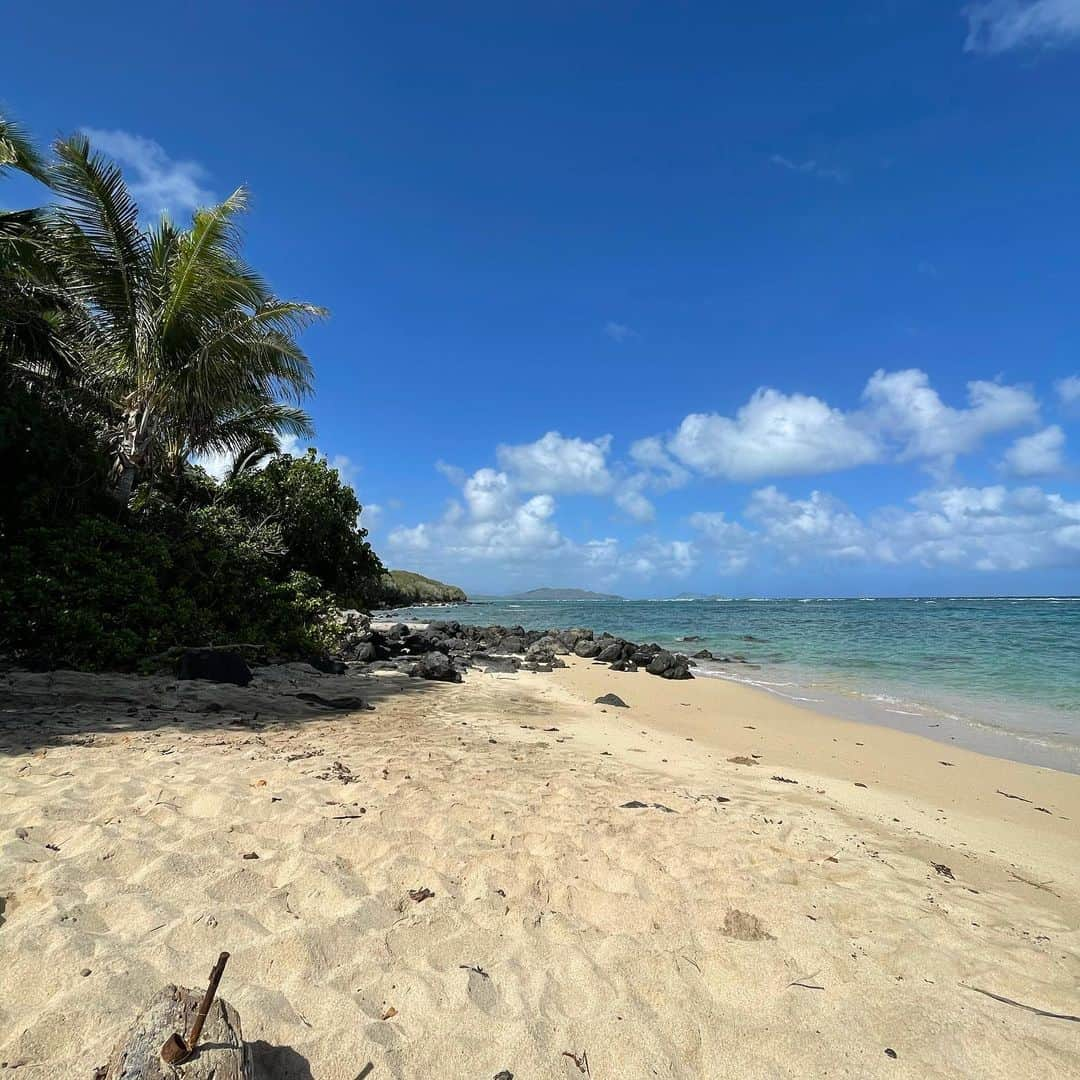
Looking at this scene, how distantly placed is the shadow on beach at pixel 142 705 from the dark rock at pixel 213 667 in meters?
0.16

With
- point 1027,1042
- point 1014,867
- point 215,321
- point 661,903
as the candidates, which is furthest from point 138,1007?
point 215,321

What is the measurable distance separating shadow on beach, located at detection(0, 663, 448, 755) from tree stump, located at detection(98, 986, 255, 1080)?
13.8ft

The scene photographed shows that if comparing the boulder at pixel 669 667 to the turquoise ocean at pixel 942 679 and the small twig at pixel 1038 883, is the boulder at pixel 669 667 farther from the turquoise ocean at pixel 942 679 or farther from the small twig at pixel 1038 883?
the small twig at pixel 1038 883

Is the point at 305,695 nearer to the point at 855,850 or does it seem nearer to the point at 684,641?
the point at 855,850

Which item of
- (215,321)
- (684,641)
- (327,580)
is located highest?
(215,321)

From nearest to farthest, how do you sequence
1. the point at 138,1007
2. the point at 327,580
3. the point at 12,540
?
the point at 138,1007 < the point at 12,540 < the point at 327,580

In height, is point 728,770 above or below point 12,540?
below

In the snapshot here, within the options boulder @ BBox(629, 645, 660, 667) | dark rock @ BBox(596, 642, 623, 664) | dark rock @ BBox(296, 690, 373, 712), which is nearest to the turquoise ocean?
boulder @ BBox(629, 645, 660, 667)

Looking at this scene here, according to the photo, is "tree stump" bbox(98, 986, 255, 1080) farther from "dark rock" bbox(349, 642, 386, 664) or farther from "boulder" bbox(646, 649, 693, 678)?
"boulder" bbox(646, 649, 693, 678)

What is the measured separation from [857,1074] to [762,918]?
3.36 feet

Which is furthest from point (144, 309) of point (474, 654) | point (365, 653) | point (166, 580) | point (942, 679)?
point (942, 679)

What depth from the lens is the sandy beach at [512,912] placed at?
8.05ft

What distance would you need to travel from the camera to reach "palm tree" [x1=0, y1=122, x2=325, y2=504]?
40.2 feet

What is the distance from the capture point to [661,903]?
3.58m
